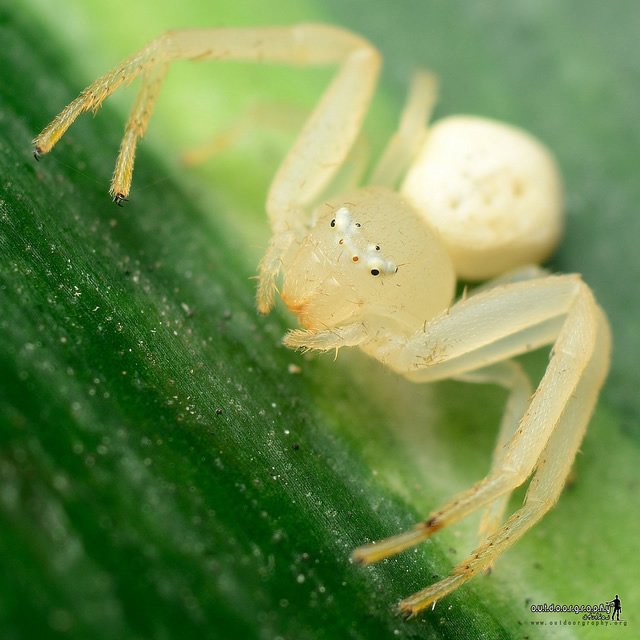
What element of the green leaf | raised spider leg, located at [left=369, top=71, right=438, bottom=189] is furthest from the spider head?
raised spider leg, located at [left=369, top=71, right=438, bottom=189]

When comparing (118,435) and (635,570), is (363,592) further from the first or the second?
(635,570)

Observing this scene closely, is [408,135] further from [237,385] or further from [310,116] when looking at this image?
[237,385]

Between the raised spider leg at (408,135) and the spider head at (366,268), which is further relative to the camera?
the raised spider leg at (408,135)

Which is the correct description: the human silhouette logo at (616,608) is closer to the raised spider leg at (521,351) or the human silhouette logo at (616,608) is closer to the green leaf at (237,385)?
the green leaf at (237,385)

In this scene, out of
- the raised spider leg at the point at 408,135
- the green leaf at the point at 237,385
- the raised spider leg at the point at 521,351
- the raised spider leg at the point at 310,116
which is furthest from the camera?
the raised spider leg at the point at 408,135

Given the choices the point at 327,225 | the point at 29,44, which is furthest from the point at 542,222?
the point at 29,44

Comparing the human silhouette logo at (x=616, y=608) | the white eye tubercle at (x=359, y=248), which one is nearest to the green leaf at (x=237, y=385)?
the human silhouette logo at (x=616, y=608)
